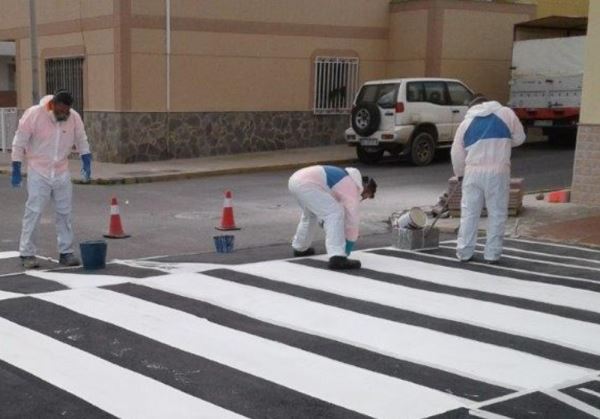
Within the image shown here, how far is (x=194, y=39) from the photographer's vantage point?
22.1m

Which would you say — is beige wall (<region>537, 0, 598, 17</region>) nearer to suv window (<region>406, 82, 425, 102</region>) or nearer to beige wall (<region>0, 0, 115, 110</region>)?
suv window (<region>406, 82, 425, 102</region>)

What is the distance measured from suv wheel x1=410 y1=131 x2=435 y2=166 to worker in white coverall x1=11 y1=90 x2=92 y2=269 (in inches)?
481

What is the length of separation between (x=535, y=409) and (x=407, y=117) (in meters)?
15.4

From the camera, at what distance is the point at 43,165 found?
30.1 feet

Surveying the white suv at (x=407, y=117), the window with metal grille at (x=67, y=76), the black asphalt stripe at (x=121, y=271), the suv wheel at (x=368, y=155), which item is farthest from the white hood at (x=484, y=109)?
the window with metal grille at (x=67, y=76)

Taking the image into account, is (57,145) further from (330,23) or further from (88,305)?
(330,23)

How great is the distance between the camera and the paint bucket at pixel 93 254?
888 cm

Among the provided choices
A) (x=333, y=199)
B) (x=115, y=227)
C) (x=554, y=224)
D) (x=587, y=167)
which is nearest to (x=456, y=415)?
(x=333, y=199)

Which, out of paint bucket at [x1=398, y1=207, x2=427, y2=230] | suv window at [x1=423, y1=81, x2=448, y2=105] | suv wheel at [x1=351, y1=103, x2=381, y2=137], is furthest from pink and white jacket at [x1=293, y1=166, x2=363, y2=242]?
suv window at [x1=423, y1=81, x2=448, y2=105]

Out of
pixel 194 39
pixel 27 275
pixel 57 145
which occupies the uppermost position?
pixel 194 39

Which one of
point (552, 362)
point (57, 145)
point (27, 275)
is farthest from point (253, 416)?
point (57, 145)

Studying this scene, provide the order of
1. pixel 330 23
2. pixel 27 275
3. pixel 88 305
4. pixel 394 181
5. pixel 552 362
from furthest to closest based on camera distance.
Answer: pixel 330 23, pixel 394 181, pixel 27 275, pixel 88 305, pixel 552 362

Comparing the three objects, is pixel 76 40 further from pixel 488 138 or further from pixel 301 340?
pixel 301 340

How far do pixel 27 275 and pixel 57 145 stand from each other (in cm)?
145
